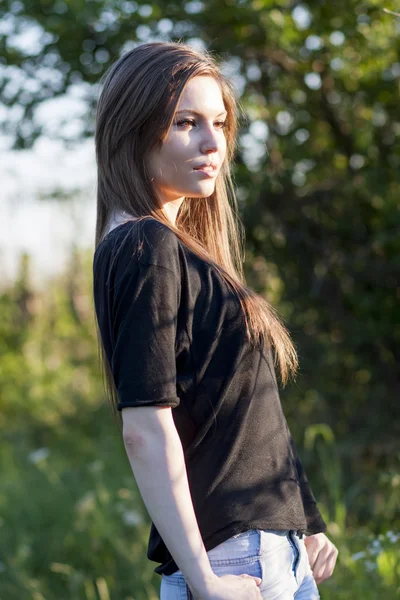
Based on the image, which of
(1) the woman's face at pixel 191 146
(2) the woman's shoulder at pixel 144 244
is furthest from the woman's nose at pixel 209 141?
(2) the woman's shoulder at pixel 144 244

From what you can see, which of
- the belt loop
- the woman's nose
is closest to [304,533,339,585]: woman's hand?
the belt loop

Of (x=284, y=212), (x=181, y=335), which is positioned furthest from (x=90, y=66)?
(x=181, y=335)

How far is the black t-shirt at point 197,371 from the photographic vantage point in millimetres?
1368

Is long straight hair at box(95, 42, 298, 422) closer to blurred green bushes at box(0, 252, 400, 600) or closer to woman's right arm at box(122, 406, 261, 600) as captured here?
woman's right arm at box(122, 406, 261, 600)

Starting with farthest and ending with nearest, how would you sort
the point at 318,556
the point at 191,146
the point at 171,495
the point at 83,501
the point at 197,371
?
the point at 83,501
the point at 318,556
the point at 191,146
the point at 197,371
the point at 171,495

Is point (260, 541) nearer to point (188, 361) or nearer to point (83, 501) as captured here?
point (188, 361)

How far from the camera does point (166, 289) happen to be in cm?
139

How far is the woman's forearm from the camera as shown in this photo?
132 centimetres

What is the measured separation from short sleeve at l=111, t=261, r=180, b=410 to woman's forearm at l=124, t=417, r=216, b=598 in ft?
0.21

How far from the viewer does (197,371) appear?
1.44m

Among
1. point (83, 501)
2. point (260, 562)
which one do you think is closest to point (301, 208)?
point (83, 501)

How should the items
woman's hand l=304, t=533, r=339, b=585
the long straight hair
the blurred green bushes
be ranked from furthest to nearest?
1. the blurred green bushes
2. woman's hand l=304, t=533, r=339, b=585
3. the long straight hair

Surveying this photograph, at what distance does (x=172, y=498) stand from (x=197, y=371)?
9.3 inches

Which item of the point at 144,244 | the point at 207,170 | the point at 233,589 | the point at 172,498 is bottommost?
the point at 233,589
